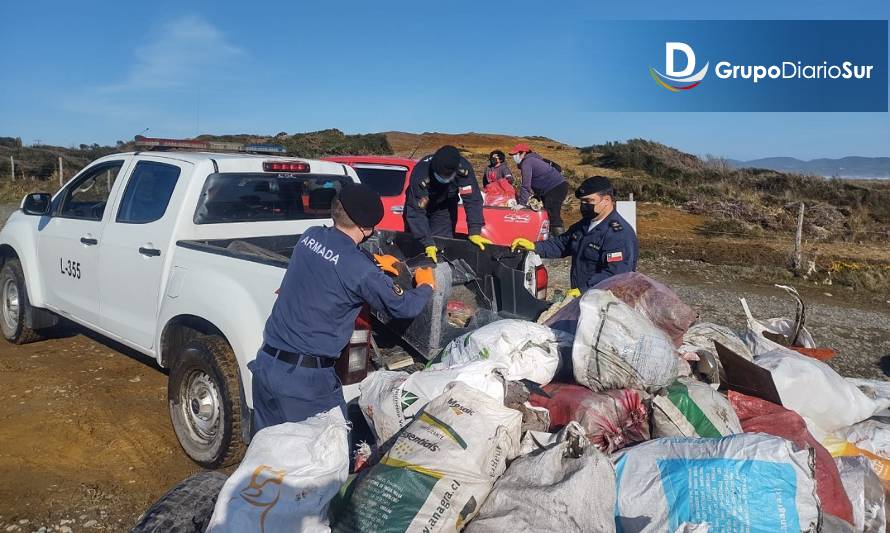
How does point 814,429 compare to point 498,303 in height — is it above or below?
below

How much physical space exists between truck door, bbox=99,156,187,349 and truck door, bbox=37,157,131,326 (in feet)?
0.61

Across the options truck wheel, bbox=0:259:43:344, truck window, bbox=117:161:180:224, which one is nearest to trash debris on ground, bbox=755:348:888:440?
truck window, bbox=117:161:180:224

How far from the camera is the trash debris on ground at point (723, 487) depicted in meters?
2.21

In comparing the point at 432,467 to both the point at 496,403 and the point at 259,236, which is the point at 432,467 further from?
the point at 259,236

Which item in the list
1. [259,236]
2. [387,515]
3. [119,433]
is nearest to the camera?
[387,515]

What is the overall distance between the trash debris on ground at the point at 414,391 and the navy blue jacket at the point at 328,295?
0.31 metres

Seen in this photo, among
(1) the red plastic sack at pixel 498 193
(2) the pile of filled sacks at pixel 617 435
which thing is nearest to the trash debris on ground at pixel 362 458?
(2) the pile of filled sacks at pixel 617 435


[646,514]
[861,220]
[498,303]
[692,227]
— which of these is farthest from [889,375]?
[861,220]

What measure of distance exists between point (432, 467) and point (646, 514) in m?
0.78

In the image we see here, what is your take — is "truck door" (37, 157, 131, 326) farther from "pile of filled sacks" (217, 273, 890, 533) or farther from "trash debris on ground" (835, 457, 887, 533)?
"trash debris on ground" (835, 457, 887, 533)

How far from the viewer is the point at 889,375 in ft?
20.8

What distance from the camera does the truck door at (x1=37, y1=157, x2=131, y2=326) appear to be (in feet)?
16.4

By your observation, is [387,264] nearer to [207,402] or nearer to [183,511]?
[207,402]

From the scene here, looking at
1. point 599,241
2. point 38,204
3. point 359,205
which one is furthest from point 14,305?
point 599,241
